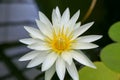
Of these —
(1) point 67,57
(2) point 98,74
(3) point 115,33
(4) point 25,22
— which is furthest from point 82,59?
(4) point 25,22

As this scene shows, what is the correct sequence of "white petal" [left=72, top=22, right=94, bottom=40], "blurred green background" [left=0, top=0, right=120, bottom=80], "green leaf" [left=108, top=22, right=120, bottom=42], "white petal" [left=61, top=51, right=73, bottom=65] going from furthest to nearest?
"blurred green background" [left=0, top=0, right=120, bottom=80] → "green leaf" [left=108, top=22, right=120, bottom=42] → "white petal" [left=72, top=22, right=94, bottom=40] → "white petal" [left=61, top=51, right=73, bottom=65]

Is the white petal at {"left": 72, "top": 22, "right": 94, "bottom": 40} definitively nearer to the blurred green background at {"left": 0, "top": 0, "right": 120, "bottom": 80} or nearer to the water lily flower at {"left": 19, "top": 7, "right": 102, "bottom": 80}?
the water lily flower at {"left": 19, "top": 7, "right": 102, "bottom": 80}

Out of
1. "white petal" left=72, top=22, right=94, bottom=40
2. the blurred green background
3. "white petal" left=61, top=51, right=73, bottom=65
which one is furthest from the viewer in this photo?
the blurred green background

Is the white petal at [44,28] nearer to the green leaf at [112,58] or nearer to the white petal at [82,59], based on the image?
the white petal at [82,59]

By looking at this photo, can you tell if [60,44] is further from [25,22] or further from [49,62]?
[25,22]

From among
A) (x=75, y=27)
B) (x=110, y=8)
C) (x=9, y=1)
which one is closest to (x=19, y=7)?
(x=9, y=1)

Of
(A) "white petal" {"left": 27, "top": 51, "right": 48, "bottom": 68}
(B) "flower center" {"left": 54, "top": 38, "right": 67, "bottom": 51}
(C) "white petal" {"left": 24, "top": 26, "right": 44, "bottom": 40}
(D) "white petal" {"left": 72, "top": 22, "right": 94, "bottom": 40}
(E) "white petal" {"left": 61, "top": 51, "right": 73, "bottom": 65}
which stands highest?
(C) "white petal" {"left": 24, "top": 26, "right": 44, "bottom": 40}

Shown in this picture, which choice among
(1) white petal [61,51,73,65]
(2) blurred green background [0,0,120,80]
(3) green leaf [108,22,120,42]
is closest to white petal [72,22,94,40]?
(1) white petal [61,51,73,65]
